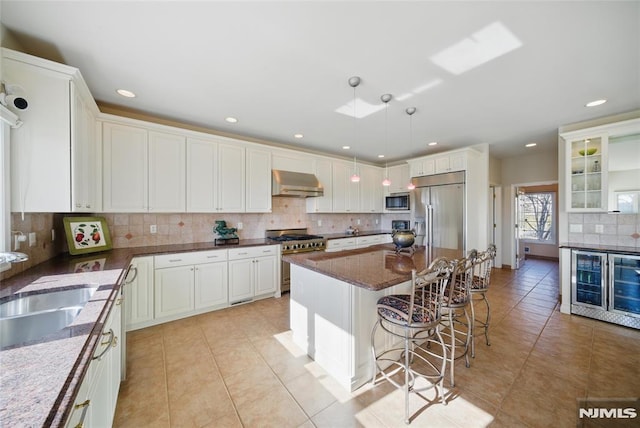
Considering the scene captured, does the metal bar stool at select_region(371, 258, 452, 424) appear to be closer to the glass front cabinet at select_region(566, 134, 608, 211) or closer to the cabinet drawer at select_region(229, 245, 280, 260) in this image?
the cabinet drawer at select_region(229, 245, 280, 260)

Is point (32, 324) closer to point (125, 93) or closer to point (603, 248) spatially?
point (125, 93)

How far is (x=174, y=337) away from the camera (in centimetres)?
260

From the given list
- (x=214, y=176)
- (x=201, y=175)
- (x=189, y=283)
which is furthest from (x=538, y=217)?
(x=189, y=283)

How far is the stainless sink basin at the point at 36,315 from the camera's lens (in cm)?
121

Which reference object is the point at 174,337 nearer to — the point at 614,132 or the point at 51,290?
the point at 51,290

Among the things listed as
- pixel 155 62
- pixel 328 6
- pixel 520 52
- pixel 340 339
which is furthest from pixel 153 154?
pixel 520 52

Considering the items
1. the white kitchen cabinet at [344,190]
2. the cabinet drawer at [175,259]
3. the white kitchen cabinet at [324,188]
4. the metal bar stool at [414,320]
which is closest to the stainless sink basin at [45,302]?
the cabinet drawer at [175,259]

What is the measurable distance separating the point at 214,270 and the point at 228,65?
242cm

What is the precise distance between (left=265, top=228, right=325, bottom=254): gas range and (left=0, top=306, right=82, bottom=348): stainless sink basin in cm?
258

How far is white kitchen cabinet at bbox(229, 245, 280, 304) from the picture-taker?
3377mm

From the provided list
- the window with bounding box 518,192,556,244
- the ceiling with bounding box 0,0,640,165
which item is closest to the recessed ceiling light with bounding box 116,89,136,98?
the ceiling with bounding box 0,0,640,165

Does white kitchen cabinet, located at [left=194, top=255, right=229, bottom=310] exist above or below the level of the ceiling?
below

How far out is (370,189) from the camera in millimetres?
5594

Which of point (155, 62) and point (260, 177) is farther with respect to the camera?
point (260, 177)
